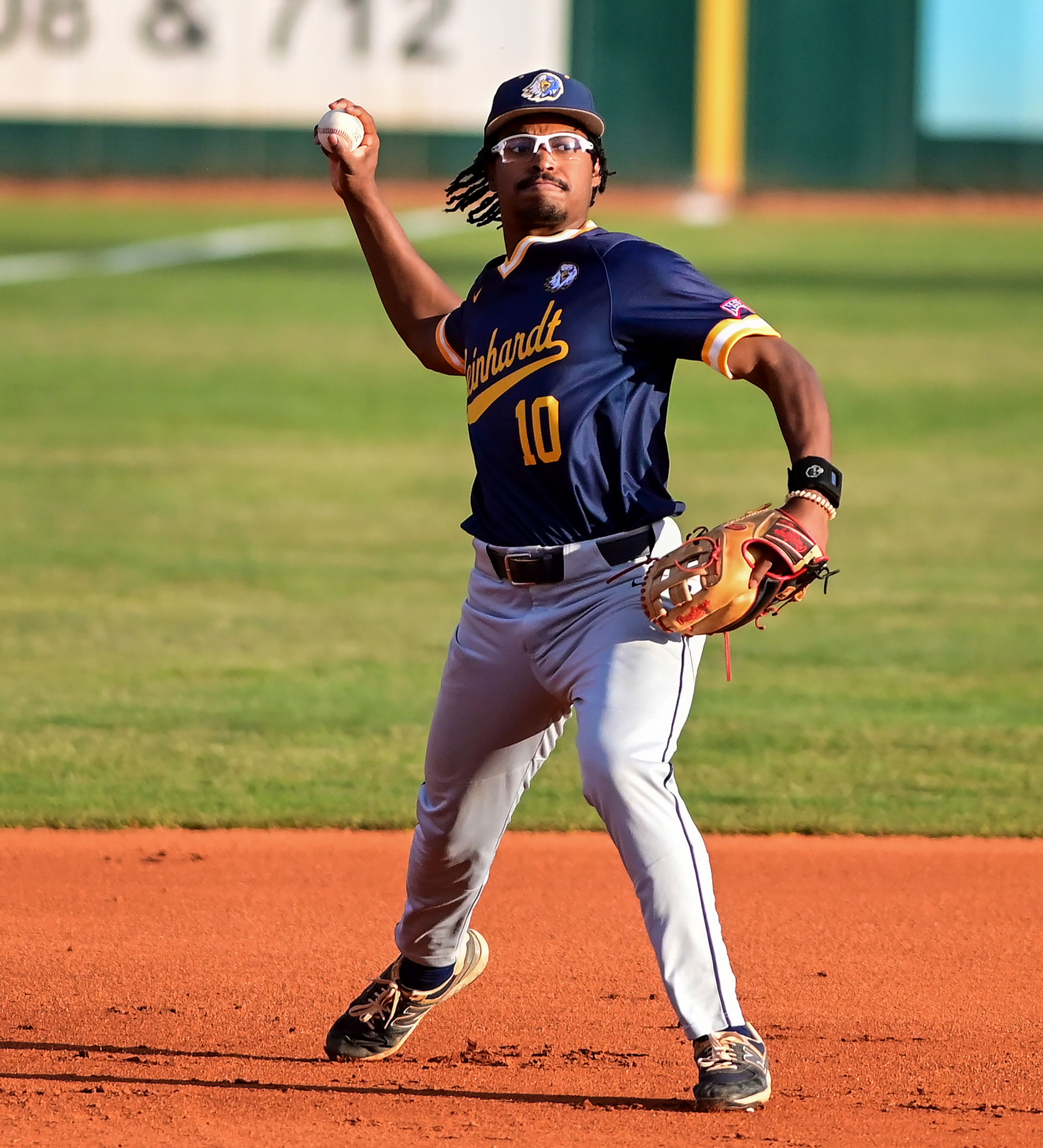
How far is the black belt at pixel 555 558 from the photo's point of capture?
3684mm

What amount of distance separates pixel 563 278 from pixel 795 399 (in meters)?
0.54

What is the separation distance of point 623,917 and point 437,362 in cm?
163

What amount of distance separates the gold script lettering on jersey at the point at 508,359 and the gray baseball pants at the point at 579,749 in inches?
11.9

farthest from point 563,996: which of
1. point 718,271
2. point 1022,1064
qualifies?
point 718,271

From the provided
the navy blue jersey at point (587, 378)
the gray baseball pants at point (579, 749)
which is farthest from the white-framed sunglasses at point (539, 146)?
the gray baseball pants at point (579, 749)

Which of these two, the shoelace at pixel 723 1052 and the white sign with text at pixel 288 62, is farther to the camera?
the white sign with text at pixel 288 62

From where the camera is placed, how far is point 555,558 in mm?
3680

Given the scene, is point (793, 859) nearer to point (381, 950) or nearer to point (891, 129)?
point (381, 950)

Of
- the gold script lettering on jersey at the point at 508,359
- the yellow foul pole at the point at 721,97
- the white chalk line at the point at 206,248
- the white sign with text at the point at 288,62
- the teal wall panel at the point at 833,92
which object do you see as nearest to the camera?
the gold script lettering on jersey at the point at 508,359

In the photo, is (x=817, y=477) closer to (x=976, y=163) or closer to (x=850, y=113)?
(x=850, y=113)

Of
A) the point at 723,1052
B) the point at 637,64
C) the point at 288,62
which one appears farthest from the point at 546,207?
the point at 637,64

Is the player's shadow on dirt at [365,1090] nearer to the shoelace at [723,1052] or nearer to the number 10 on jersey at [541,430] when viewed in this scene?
the shoelace at [723,1052]

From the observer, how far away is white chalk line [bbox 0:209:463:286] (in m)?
21.7

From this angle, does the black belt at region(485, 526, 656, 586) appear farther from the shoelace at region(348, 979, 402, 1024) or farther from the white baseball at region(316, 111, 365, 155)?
the white baseball at region(316, 111, 365, 155)
